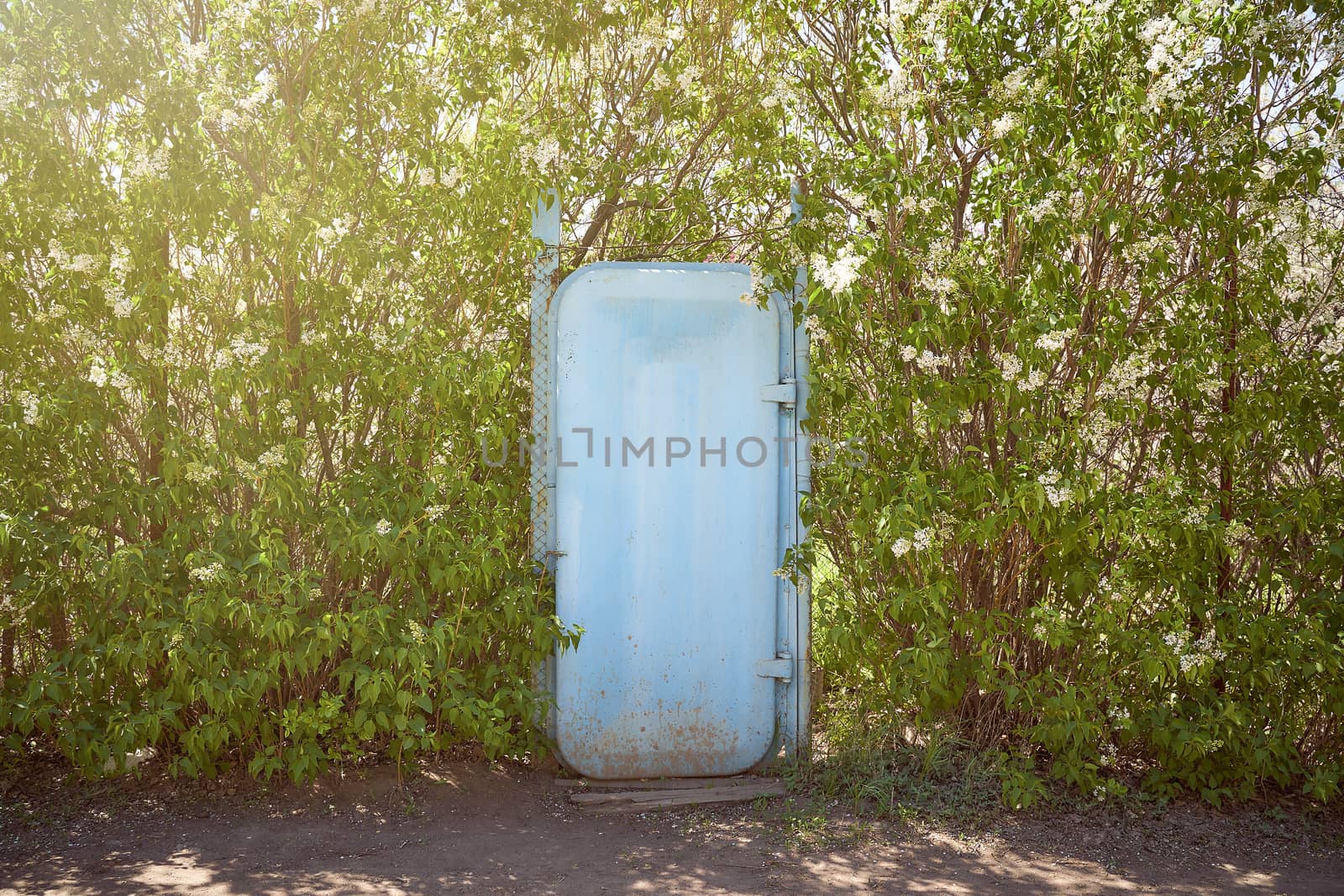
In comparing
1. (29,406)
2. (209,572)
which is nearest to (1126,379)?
(209,572)

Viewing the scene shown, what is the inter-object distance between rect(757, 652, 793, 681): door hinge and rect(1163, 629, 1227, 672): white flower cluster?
1.52m

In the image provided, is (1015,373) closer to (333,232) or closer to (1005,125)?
(1005,125)

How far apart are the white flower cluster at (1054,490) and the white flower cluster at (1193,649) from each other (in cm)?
68

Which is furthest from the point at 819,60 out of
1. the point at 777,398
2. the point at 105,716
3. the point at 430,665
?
the point at 105,716

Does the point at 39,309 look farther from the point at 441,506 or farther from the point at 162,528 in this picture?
the point at 441,506

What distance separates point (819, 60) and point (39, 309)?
330cm

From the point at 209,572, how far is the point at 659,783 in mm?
2049

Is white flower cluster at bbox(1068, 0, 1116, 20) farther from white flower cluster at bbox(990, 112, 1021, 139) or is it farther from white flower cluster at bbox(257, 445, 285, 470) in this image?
white flower cluster at bbox(257, 445, 285, 470)

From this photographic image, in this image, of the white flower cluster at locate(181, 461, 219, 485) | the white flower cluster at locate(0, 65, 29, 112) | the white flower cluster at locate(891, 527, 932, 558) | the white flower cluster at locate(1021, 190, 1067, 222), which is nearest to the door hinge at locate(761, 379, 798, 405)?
the white flower cluster at locate(891, 527, 932, 558)

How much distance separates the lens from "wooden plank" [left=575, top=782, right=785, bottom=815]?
4363 millimetres

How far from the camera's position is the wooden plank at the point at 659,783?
4.54 metres

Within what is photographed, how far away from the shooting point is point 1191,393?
408 centimetres

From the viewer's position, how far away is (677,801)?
4402 mm

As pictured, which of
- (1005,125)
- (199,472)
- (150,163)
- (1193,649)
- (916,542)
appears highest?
(1005,125)
